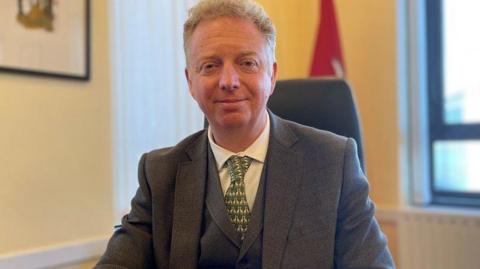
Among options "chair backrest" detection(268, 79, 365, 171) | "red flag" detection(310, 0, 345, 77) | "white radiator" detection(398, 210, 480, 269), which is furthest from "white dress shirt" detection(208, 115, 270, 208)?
"white radiator" detection(398, 210, 480, 269)

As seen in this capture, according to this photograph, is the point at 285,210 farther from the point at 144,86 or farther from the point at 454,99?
the point at 454,99

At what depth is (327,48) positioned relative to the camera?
2.69 m

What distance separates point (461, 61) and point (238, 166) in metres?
1.88

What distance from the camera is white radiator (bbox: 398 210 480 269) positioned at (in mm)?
2365

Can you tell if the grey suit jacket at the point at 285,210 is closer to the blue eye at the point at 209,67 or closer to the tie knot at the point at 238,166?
the tie knot at the point at 238,166

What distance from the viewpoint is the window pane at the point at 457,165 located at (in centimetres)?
257

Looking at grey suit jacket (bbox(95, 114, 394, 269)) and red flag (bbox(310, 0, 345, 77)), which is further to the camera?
→ red flag (bbox(310, 0, 345, 77))

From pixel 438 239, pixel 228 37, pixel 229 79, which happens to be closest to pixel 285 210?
pixel 229 79

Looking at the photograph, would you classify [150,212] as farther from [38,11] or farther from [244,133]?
[38,11]

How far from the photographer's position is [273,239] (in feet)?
3.80

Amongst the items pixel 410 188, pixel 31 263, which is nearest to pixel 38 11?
pixel 31 263

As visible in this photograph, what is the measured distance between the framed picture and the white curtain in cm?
16

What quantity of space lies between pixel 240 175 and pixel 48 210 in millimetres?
899

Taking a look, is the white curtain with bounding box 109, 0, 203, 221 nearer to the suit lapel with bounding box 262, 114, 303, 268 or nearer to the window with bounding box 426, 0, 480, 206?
the suit lapel with bounding box 262, 114, 303, 268
